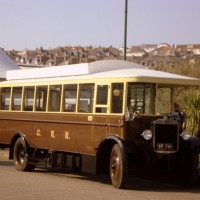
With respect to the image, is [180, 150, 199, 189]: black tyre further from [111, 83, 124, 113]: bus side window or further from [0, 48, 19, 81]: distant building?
[0, 48, 19, 81]: distant building

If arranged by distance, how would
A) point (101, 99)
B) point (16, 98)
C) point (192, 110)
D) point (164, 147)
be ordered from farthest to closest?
point (192, 110), point (16, 98), point (101, 99), point (164, 147)

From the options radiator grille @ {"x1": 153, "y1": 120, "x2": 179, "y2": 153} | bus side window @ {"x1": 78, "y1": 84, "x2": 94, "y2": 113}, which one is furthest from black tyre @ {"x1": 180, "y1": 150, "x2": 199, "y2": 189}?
bus side window @ {"x1": 78, "y1": 84, "x2": 94, "y2": 113}

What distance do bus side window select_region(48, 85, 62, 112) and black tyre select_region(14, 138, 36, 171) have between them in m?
1.69

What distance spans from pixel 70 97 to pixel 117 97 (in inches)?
80.4

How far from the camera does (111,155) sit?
14.3 m

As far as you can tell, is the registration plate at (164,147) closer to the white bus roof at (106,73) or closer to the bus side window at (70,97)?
the white bus roof at (106,73)

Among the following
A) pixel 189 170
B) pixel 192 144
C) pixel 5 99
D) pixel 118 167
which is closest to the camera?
pixel 118 167

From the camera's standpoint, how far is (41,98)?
17797 millimetres

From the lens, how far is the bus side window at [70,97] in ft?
52.9

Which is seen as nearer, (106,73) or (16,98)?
(106,73)

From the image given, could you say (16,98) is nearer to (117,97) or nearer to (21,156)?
(21,156)

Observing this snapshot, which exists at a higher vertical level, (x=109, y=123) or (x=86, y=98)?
(x=86, y=98)

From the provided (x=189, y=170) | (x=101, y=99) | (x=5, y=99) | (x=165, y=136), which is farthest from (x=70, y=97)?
(x=5, y=99)

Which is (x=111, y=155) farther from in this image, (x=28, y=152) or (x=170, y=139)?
(x=28, y=152)
